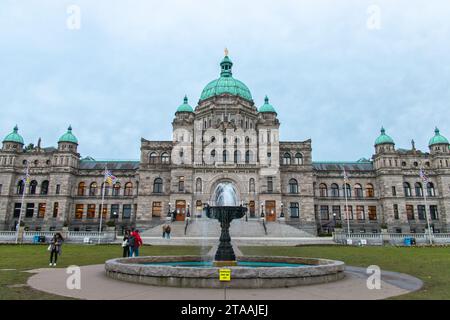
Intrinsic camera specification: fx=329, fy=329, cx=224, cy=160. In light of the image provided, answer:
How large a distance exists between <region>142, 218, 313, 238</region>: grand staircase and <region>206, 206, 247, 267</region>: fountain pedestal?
25.8m

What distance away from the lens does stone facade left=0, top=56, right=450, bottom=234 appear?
55.0 meters

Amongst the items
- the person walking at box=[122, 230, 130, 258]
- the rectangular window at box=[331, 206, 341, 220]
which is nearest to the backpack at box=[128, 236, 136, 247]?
the person walking at box=[122, 230, 130, 258]

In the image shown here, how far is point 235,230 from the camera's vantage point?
4303 cm

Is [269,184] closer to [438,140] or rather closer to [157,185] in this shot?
[157,185]

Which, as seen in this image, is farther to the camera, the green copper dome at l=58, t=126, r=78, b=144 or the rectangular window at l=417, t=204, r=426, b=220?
the green copper dome at l=58, t=126, r=78, b=144

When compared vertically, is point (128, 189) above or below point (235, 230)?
above

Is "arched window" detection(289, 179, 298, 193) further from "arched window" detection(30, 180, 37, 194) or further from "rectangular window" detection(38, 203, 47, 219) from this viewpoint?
"arched window" detection(30, 180, 37, 194)

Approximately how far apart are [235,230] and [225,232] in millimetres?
28431

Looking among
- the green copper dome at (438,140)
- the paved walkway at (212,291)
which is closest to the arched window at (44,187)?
the paved walkway at (212,291)

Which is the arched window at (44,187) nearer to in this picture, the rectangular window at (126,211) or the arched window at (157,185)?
the rectangular window at (126,211)

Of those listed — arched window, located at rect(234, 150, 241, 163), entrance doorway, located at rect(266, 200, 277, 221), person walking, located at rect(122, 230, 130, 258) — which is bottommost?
person walking, located at rect(122, 230, 130, 258)

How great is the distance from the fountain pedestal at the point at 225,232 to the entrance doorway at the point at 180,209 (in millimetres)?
38077

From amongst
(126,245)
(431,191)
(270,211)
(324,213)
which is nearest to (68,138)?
(270,211)
